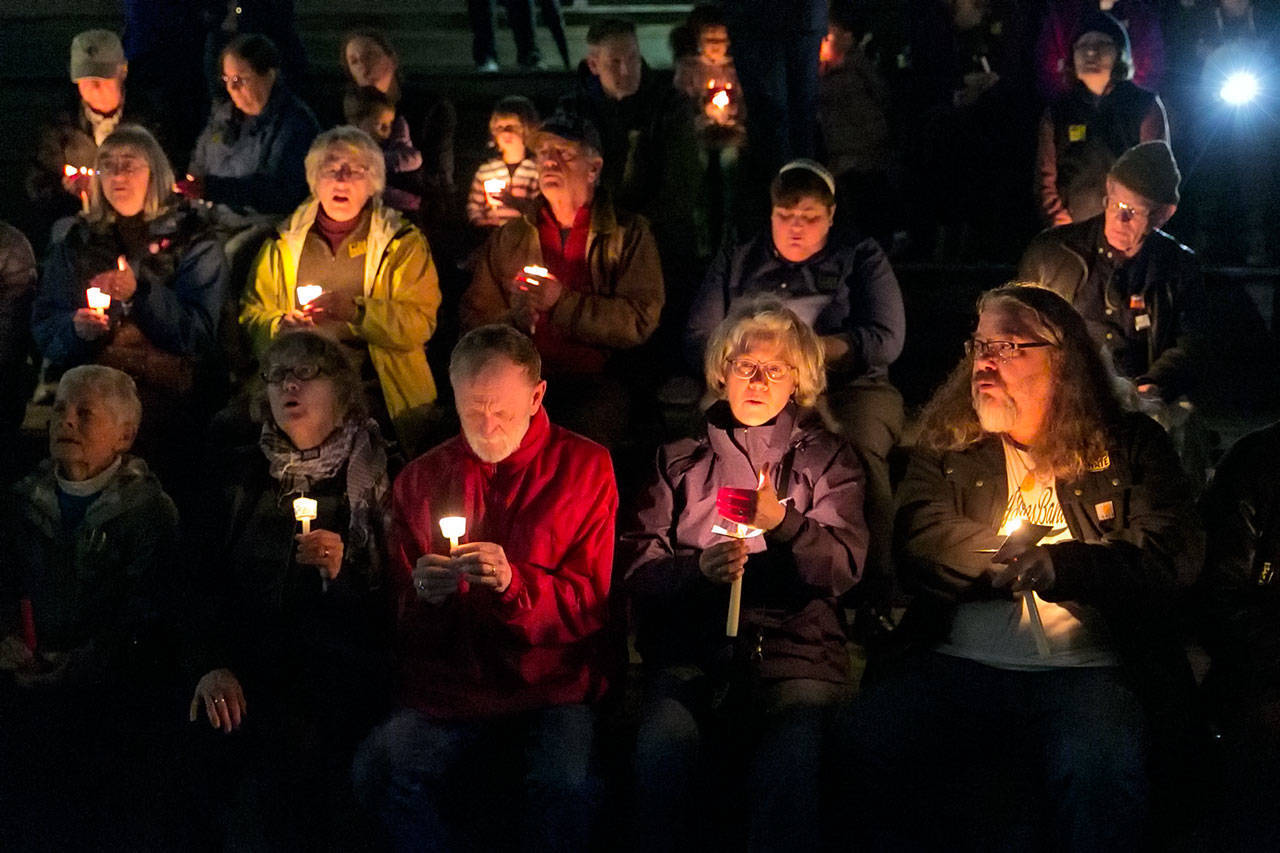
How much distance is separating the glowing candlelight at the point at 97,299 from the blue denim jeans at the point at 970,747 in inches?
122

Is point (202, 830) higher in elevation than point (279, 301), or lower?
lower

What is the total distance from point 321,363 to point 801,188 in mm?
1883

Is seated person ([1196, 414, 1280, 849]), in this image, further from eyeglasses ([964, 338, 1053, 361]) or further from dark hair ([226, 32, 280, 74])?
dark hair ([226, 32, 280, 74])

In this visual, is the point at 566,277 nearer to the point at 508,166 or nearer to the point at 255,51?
the point at 508,166

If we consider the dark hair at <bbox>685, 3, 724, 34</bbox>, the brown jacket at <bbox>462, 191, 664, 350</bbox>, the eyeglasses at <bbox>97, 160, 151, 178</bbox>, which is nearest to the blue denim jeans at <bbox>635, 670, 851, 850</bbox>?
the brown jacket at <bbox>462, 191, 664, 350</bbox>

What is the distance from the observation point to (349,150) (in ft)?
18.8

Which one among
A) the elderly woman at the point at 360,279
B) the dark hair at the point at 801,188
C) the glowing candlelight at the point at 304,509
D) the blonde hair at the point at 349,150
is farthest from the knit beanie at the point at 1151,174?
the glowing candlelight at the point at 304,509

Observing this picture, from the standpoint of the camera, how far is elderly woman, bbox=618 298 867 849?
393cm

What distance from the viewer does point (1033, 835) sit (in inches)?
149

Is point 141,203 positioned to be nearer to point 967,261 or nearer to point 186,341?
point 186,341

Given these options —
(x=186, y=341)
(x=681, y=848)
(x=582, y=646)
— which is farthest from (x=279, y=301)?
(x=681, y=848)

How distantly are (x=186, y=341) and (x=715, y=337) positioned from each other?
7.71 feet

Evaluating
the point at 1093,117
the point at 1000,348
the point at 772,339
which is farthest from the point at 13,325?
the point at 1093,117

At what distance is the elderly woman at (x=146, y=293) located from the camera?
18.5ft
